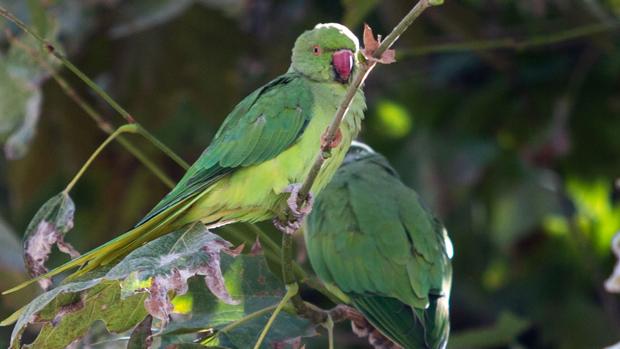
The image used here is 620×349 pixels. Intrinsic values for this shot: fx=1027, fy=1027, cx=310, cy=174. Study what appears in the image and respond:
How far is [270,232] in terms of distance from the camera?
14.0 feet

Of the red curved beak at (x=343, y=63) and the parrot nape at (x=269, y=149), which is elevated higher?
the red curved beak at (x=343, y=63)

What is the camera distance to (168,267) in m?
2.03

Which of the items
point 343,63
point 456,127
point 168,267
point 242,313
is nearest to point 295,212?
point 242,313

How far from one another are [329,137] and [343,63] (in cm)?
92

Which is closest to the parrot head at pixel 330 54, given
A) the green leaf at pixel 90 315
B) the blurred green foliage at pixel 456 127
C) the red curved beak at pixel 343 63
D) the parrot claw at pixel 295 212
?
the red curved beak at pixel 343 63

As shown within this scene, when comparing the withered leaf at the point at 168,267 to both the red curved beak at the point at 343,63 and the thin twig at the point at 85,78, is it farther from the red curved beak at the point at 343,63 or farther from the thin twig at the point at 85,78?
the red curved beak at the point at 343,63

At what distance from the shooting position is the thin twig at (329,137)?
1718 mm

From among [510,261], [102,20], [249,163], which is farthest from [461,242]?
[249,163]

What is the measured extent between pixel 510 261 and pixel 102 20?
2.40 metres

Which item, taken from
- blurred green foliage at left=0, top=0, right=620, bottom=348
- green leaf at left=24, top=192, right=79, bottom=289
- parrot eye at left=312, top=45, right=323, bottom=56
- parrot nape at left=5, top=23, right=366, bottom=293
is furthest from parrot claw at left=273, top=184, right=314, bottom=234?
blurred green foliage at left=0, top=0, right=620, bottom=348

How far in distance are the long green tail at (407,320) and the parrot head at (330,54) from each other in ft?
2.24

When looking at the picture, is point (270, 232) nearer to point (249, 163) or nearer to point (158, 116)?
point (158, 116)

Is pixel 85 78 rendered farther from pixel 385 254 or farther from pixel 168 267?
pixel 385 254

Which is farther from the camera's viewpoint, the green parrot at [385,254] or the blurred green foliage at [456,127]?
the blurred green foliage at [456,127]
